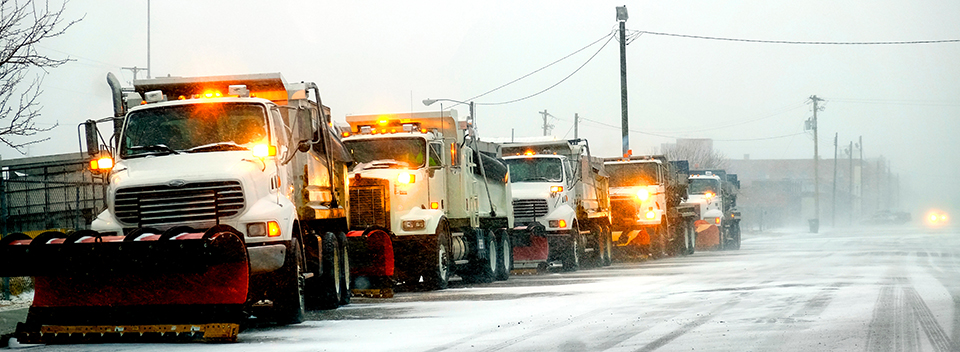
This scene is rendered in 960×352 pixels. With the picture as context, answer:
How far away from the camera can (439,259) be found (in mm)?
18031

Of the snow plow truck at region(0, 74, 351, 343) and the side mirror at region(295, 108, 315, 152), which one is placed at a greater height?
the side mirror at region(295, 108, 315, 152)

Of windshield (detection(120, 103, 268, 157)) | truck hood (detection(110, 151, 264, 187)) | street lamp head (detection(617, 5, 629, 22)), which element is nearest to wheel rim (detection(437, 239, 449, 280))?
windshield (detection(120, 103, 268, 157))

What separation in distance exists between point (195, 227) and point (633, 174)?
22.1 m

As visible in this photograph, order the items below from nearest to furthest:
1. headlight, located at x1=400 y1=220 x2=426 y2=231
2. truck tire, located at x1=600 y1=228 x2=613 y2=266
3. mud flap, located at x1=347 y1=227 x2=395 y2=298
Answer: mud flap, located at x1=347 y1=227 x2=395 y2=298
headlight, located at x1=400 y1=220 x2=426 y2=231
truck tire, located at x1=600 y1=228 x2=613 y2=266

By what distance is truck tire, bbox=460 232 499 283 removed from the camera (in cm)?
2094

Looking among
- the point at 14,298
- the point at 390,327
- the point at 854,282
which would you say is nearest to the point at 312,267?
the point at 390,327

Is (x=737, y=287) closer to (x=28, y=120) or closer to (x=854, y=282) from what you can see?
(x=854, y=282)

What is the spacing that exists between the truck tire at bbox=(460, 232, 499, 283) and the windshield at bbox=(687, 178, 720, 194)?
19.9 meters

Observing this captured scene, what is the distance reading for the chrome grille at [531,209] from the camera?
2461cm

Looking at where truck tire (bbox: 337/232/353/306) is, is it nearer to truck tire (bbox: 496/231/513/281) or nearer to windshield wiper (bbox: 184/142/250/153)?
windshield wiper (bbox: 184/142/250/153)

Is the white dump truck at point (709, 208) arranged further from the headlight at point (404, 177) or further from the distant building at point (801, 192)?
the distant building at point (801, 192)

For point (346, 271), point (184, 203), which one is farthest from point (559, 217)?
point (184, 203)

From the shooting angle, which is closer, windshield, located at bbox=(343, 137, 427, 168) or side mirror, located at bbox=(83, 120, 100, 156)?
side mirror, located at bbox=(83, 120, 100, 156)

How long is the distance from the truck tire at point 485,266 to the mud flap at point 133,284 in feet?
34.2
